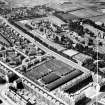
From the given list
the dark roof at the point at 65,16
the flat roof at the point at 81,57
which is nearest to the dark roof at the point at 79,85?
the flat roof at the point at 81,57

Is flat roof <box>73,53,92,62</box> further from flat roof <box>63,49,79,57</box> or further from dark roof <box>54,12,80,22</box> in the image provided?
dark roof <box>54,12,80,22</box>

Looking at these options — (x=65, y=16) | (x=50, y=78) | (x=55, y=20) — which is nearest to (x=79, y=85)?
(x=50, y=78)

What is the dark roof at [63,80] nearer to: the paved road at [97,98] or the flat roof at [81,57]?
the flat roof at [81,57]

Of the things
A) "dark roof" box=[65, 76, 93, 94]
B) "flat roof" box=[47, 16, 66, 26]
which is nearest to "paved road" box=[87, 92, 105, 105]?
"dark roof" box=[65, 76, 93, 94]

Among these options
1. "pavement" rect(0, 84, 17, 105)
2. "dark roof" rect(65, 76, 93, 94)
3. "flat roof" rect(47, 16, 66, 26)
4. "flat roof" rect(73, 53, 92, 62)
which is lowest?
"pavement" rect(0, 84, 17, 105)

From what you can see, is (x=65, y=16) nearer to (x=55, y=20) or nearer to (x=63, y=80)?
(x=55, y=20)

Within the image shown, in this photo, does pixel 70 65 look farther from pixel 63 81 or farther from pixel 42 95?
pixel 42 95

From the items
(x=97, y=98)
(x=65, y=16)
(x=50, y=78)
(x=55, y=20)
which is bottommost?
(x=97, y=98)

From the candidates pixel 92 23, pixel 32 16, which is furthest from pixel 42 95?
pixel 32 16
